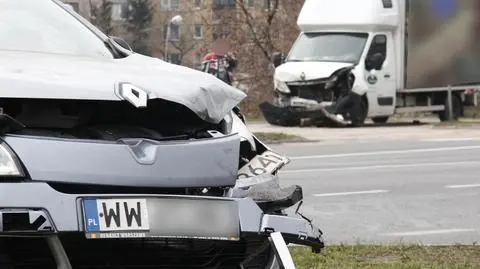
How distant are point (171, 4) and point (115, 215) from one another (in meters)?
29.9

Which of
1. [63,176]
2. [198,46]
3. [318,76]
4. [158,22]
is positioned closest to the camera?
[63,176]

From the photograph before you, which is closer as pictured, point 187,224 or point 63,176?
point 63,176

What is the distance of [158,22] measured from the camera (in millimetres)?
24203

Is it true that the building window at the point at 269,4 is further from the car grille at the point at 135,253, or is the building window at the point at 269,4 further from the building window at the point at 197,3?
the car grille at the point at 135,253

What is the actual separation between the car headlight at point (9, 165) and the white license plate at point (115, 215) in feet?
0.88

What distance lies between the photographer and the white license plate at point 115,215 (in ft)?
10.3

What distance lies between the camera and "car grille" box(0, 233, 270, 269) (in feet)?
10.3

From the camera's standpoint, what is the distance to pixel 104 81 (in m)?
3.53

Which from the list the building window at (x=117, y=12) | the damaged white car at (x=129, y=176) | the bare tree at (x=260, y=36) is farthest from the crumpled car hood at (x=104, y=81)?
the bare tree at (x=260, y=36)

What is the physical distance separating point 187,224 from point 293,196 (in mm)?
803

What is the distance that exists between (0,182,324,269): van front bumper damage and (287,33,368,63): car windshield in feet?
55.2

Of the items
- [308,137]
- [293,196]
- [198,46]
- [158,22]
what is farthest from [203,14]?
[293,196]

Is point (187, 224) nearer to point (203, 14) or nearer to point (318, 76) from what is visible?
point (318, 76)

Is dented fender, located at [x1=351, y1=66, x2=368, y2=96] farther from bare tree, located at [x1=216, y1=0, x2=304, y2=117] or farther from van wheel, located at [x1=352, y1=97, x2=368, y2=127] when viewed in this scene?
bare tree, located at [x1=216, y1=0, x2=304, y2=117]
